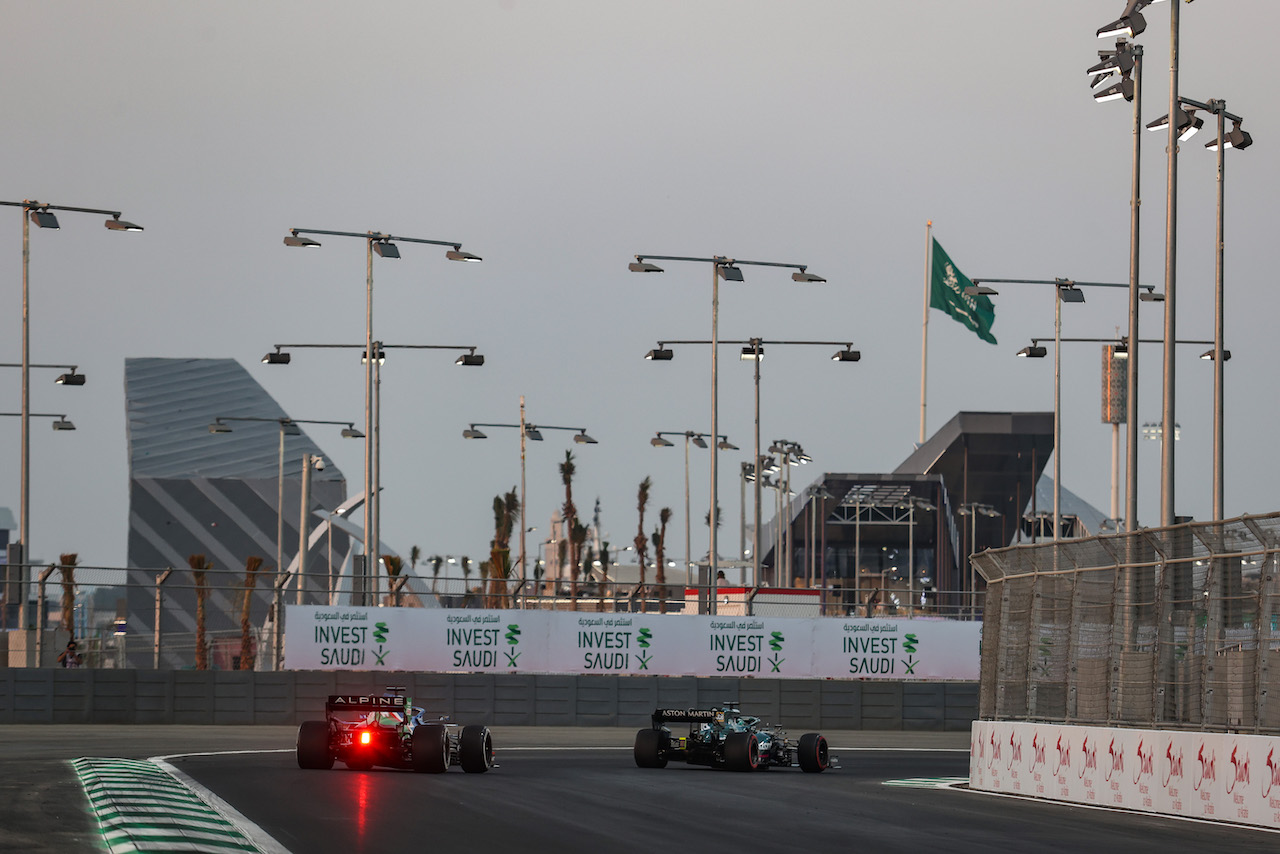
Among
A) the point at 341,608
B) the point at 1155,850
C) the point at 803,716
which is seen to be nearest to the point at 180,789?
the point at 1155,850

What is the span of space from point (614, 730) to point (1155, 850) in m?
25.6

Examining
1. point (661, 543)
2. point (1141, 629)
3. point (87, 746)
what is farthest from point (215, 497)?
point (1141, 629)

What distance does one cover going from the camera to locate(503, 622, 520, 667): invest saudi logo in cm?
3775

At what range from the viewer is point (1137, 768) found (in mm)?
18219

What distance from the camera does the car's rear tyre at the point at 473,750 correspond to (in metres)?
22.0

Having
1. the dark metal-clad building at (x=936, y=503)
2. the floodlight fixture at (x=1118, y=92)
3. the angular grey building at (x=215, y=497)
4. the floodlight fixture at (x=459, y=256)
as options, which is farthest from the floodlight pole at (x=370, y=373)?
the angular grey building at (x=215, y=497)

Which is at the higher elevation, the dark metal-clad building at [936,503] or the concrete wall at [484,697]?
the dark metal-clad building at [936,503]

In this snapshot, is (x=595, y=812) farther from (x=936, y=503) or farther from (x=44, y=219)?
(x=936, y=503)

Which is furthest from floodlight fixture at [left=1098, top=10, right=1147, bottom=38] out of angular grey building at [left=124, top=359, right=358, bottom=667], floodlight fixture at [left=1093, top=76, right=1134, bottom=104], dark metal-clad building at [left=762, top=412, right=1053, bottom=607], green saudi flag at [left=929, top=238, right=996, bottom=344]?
angular grey building at [left=124, top=359, right=358, bottom=667]

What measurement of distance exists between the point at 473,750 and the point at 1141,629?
840cm

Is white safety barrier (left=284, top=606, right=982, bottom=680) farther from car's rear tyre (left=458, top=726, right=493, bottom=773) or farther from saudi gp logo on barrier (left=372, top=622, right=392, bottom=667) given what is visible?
car's rear tyre (left=458, top=726, right=493, bottom=773)

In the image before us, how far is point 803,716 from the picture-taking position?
127 ft

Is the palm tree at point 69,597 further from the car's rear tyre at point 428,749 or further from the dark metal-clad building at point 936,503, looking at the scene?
the dark metal-clad building at point 936,503

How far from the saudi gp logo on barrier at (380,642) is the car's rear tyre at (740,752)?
13979 millimetres
